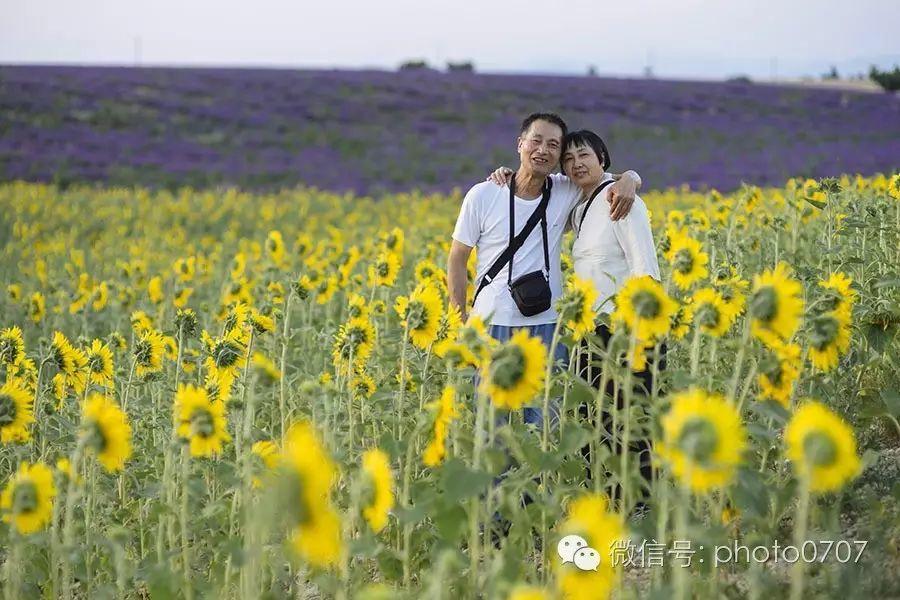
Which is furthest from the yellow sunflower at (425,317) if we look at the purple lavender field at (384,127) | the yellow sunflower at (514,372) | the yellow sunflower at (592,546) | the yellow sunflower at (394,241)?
the purple lavender field at (384,127)

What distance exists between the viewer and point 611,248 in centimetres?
335

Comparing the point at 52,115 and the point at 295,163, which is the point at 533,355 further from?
the point at 52,115

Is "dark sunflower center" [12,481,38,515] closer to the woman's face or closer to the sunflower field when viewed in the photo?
the sunflower field

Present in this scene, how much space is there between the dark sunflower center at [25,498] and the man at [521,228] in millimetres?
1632

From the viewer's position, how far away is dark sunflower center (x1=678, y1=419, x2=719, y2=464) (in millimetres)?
1540

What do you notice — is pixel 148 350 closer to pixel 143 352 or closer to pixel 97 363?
pixel 143 352

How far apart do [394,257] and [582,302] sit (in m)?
1.79

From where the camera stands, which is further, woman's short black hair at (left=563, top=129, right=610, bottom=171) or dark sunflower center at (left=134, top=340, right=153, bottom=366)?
woman's short black hair at (left=563, top=129, right=610, bottom=171)

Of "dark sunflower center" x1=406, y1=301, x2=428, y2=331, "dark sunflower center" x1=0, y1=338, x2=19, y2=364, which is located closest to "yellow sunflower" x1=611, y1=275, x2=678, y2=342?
"dark sunflower center" x1=406, y1=301, x2=428, y2=331

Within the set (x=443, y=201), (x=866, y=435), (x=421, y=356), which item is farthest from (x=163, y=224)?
(x=866, y=435)

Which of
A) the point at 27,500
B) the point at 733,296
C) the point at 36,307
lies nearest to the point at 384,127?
the point at 36,307

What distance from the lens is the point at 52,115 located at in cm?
2036

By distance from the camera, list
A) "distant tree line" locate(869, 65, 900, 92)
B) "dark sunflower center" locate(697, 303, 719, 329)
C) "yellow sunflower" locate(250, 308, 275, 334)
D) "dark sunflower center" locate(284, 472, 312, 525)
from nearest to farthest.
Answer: "dark sunflower center" locate(284, 472, 312, 525) → "dark sunflower center" locate(697, 303, 719, 329) → "yellow sunflower" locate(250, 308, 275, 334) → "distant tree line" locate(869, 65, 900, 92)

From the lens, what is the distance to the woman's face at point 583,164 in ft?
11.3
